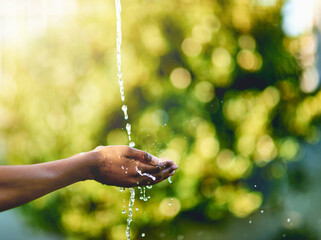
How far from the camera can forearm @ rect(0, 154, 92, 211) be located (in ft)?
5.65

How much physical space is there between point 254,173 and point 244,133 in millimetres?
539

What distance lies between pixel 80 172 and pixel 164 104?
2.21 m

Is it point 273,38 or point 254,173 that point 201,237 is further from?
point 273,38

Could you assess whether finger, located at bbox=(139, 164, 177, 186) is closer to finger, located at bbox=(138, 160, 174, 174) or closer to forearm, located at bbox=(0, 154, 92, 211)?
finger, located at bbox=(138, 160, 174, 174)

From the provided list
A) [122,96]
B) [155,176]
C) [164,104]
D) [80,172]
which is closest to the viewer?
[80,172]

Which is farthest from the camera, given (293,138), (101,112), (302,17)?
(302,17)

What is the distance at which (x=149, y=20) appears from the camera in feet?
13.3

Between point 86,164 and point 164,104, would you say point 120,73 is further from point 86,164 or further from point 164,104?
point 86,164

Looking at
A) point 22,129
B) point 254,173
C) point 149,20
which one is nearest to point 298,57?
point 254,173

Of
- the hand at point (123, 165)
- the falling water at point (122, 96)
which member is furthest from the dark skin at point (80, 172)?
the falling water at point (122, 96)

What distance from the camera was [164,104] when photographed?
4.08 meters

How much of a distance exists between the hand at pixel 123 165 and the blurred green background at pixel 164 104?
1881mm

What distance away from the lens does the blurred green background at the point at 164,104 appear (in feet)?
13.2

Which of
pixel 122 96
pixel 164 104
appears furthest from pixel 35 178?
pixel 164 104
